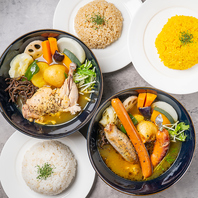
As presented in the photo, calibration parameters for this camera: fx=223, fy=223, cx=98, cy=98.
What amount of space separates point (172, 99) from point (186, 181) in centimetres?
114

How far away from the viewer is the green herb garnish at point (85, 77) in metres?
2.47

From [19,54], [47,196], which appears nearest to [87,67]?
[19,54]

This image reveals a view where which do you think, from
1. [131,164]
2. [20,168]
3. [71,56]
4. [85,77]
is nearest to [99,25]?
[71,56]

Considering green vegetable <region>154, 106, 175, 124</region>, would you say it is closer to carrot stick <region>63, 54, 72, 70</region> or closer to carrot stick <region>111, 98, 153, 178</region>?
carrot stick <region>111, 98, 153, 178</region>

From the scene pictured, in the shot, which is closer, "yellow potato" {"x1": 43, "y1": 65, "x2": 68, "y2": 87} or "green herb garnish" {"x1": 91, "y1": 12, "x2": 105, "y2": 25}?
"yellow potato" {"x1": 43, "y1": 65, "x2": 68, "y2": 87}

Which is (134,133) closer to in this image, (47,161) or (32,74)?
(47,161)

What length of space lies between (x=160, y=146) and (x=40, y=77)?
5.02 feet

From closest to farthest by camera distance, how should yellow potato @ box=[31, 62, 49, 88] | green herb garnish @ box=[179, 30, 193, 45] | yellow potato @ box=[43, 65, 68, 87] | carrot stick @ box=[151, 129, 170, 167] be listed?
green herb garnish @ box=[179, 30, 193, 45]
carrot stick @ box=[151, 129, 170, 167]
yellow potato @ box=[43, 65, 68, 87]
yellow potato @ box=[31, 62, 49, 88]

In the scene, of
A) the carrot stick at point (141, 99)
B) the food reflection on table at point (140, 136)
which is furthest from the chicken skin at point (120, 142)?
A: the carrot stick at point (141, 99)

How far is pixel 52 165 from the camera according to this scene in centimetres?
258

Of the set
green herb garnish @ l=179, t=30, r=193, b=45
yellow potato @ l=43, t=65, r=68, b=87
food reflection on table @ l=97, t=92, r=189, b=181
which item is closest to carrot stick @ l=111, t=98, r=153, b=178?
food reflection on table @ l=97, t=92, r=189, b=181

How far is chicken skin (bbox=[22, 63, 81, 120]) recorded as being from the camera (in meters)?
2.41

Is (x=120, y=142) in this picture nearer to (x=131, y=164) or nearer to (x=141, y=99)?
(x=131, y=164)

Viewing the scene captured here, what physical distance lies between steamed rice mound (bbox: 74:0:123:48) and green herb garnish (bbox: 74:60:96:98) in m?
0.31
